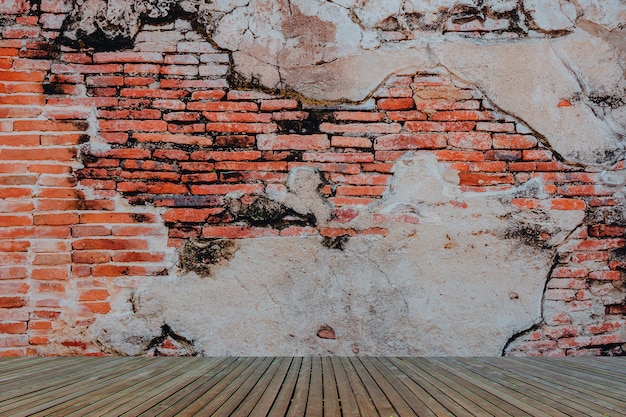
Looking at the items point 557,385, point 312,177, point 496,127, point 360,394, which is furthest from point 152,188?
point 557,385

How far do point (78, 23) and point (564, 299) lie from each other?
2970 millimetres

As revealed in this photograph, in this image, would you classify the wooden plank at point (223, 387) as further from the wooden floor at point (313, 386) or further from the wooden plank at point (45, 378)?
the wooden plank at point (45, 378)

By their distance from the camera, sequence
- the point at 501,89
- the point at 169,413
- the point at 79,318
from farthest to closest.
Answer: the point at 501,89, the point at 79,318, the point at 169,413

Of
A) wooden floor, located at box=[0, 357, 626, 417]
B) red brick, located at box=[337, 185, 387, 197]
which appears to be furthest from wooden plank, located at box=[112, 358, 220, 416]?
red brick, located at box=[337, 185, 387, 197]

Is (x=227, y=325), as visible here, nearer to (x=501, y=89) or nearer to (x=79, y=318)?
(x=79, y=318)

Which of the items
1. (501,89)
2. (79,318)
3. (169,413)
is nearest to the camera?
(169,413)

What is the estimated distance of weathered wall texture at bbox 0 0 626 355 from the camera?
→ 89.8 inches

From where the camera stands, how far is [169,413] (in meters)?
1.26

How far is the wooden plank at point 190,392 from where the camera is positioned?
129cm

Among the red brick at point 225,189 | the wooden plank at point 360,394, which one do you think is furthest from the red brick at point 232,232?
the wooden plank at point 360,394

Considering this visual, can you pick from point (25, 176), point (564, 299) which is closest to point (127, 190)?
point (25, 176)

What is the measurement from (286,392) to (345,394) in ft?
0.67

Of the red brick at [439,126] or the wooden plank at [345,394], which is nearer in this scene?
the wooden plank at [345,394]

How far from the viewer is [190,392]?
1495 mm
